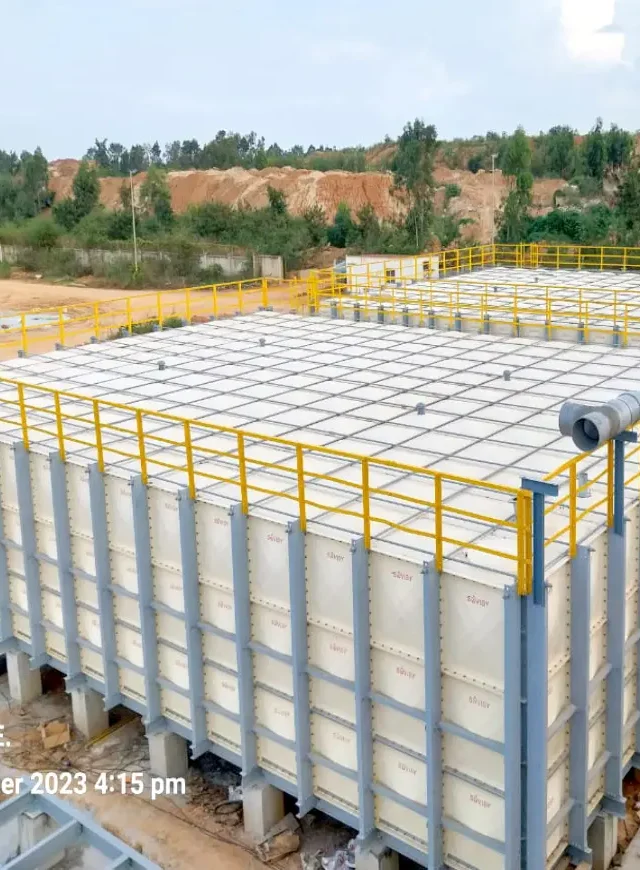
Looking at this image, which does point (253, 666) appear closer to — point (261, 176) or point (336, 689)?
point (336, 689)

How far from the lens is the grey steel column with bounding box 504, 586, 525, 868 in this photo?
737cm

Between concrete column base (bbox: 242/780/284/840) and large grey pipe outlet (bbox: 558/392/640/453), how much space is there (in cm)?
518

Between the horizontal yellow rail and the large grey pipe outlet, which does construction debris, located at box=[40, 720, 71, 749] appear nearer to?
the horizontal yellow rail

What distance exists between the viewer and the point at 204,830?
33.2 feet

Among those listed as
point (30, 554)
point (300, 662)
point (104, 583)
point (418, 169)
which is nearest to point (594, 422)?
point (300, 662)

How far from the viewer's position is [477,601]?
7.68 m

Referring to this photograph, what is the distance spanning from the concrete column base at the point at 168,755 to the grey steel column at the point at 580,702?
461cm

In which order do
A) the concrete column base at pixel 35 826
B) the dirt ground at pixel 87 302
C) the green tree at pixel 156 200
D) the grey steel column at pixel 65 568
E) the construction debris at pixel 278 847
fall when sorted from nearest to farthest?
the concrete column base at pixel 35 826, the construction debris at pixel 278 847, the grey steel column at pixel 65 568, the dirt ground at pixel 87 302, the green tree at pixel 156 200

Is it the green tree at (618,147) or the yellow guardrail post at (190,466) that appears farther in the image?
the green tree at (618,147)

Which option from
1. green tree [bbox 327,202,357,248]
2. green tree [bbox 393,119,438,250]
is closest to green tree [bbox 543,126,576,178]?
green tree [bbox 327,202,357,248]

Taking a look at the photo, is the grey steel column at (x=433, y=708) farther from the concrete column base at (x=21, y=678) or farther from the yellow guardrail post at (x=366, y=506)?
the concrete column base at (x=21, y=678)

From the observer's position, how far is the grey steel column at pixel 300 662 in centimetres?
871

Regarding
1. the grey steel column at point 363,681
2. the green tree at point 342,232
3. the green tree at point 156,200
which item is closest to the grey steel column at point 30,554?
the grey steel column at point 363,681

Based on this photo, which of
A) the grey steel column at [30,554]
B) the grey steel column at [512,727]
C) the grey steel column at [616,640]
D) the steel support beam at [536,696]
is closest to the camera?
the steel support beam at [536,696]
